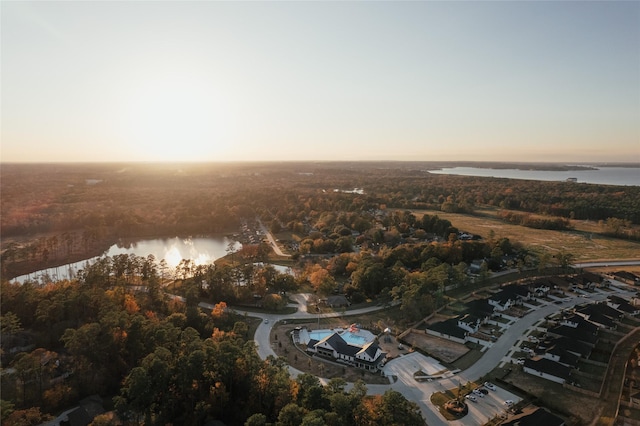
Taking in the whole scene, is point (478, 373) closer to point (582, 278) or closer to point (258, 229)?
point (582, 278)

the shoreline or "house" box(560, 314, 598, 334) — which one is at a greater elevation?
"house" box(560, 314, 598, 334)

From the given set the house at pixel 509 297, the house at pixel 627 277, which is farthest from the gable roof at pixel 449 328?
the house at pixel 627 277

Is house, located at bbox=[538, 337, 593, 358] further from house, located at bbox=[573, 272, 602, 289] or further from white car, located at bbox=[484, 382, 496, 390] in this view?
house, located at bbox=[573, 272, 602, 289]

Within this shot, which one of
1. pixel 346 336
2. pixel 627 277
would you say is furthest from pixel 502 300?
pixel 627 277

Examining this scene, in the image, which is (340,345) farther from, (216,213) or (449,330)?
(216,213)

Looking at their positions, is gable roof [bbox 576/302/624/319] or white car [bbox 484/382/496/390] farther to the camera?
gable roof [bbox 576/302/624/319]

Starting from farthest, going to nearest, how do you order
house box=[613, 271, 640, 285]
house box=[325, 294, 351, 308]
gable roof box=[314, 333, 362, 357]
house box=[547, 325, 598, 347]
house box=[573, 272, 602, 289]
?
1. house box=[613, 271, 640, 285]
2. house box=[573, 272, 602, 289]
3. house box=[325, 294, 351, 308]
4. house box=[547, 325, 598, 347]
5. gable roof box=[314, 333, 362, 357]

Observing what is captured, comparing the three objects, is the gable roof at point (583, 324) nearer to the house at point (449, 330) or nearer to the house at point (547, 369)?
the house at point (547, 369)

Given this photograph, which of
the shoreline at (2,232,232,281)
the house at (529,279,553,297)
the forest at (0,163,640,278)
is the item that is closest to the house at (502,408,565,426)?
the house at (529,279,553,297)
